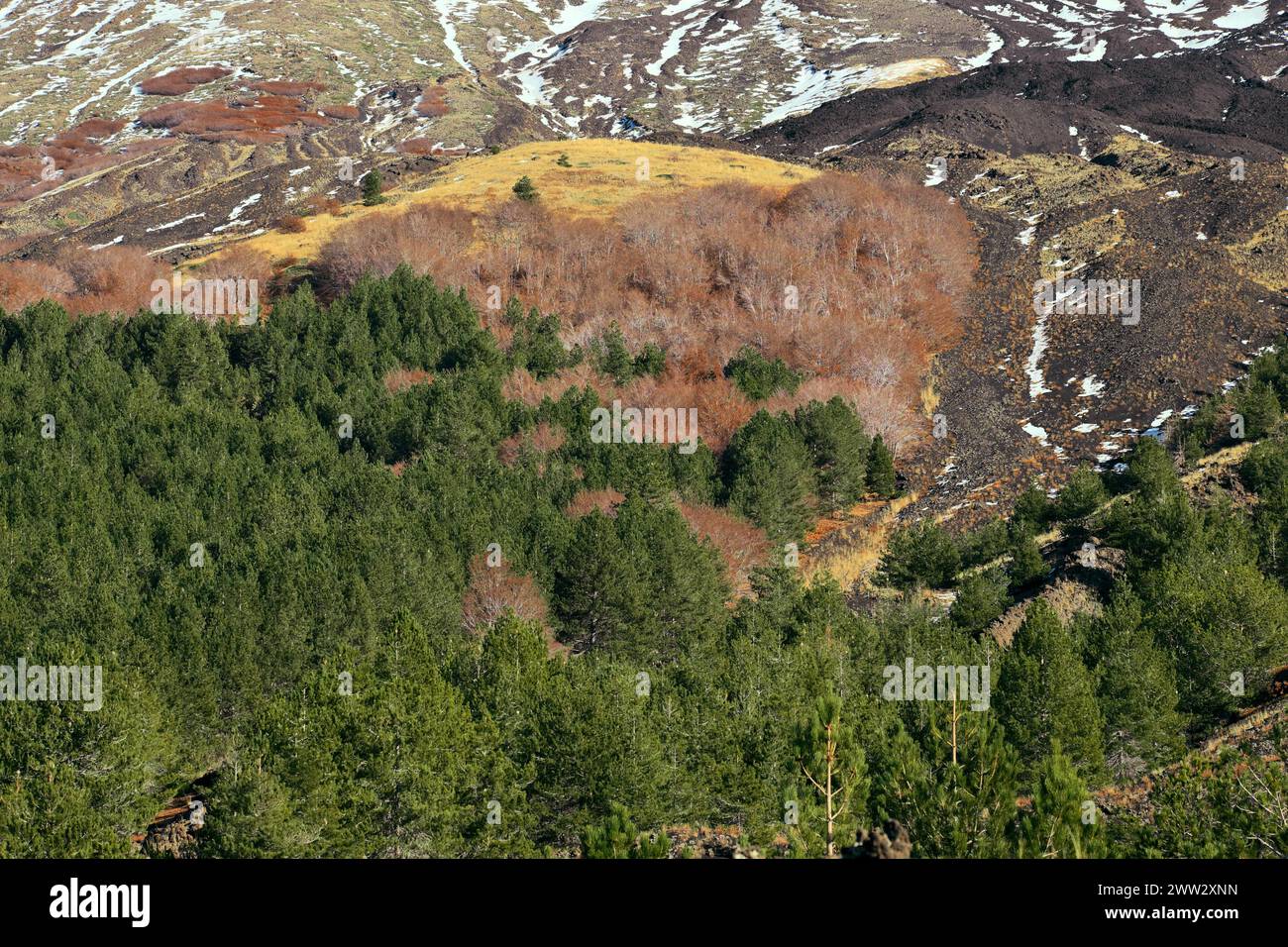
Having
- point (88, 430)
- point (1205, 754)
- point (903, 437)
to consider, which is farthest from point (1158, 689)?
point (88, 430)

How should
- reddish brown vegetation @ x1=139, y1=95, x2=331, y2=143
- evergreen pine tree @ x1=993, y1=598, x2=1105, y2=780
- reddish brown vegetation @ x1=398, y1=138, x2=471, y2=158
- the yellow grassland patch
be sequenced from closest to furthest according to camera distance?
evergreen pine tree @ x1=993, y1=598, x2=1105, y2=780 → the yellow grassland patch → reddish brown vegetation @ x1=398, y1=138, x2=471, y2=158 → reddish brown vegetation @ x1=139, y1=95, x2=331, y2=143

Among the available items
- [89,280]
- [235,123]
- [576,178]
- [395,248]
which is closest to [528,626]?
[395,248]

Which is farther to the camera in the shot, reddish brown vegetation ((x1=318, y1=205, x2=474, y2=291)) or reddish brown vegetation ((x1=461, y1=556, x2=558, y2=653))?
reddish brown vegetation ((x1=318, y1=205, x2=474, y2=291))

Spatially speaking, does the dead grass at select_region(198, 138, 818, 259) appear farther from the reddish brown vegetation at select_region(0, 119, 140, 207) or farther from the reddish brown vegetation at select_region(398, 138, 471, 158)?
the reddish brown vegetation at select_region(0, 119, 140, 207)

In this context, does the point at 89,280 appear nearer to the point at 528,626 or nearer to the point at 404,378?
the point at 404,378

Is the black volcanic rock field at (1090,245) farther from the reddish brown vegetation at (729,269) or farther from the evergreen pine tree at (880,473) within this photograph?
the reddish brown vegetation at (729,269)

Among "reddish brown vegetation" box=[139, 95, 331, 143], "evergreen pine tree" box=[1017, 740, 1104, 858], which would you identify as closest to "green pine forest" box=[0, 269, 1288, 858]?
"evergreen pine tree" box=[1017, 740, 1104, 858]

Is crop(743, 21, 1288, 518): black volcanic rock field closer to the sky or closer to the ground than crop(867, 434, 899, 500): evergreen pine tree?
closer to the ground

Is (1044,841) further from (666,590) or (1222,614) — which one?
(666,590)

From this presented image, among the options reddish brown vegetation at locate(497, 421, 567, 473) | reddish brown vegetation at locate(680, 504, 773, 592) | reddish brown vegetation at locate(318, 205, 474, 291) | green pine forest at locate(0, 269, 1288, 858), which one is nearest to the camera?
green pine forest at locate(0, 269, 1288, 858)
